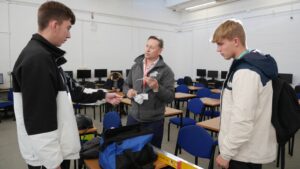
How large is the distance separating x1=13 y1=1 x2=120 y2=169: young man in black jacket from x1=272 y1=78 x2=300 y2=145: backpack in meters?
1.20

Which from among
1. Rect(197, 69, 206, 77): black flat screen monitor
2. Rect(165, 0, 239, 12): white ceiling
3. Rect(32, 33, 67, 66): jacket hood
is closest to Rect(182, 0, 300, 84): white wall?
Rect(165, 0, 239, 12): white ceiling

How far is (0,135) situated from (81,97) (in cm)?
366

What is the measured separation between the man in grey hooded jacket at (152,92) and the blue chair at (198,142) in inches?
9.3

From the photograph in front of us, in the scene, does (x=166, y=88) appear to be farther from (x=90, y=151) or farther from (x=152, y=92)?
(x=90, y=151)

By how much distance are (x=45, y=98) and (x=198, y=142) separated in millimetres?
1465

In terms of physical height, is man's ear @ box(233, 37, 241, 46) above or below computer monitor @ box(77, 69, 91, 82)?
above

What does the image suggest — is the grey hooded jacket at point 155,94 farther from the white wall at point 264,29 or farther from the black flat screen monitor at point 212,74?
the black flat screen monitor at point 212,74

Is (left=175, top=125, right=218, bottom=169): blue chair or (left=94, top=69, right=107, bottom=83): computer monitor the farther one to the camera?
(left=94, top=69, right=107, bottom=83): computer monitor

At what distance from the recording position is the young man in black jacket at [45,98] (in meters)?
1.03

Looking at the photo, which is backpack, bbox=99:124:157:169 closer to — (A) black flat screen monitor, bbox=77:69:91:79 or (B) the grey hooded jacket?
(B) the grey hooded jacket

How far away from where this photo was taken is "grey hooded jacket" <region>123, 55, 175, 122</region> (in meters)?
2.05

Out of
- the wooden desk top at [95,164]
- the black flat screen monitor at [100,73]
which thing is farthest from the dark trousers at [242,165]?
the black flat screen monitor at [100,73]

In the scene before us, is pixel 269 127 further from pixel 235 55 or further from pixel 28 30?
pixel 28 30

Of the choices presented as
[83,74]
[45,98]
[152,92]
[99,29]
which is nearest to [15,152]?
[152,92]
